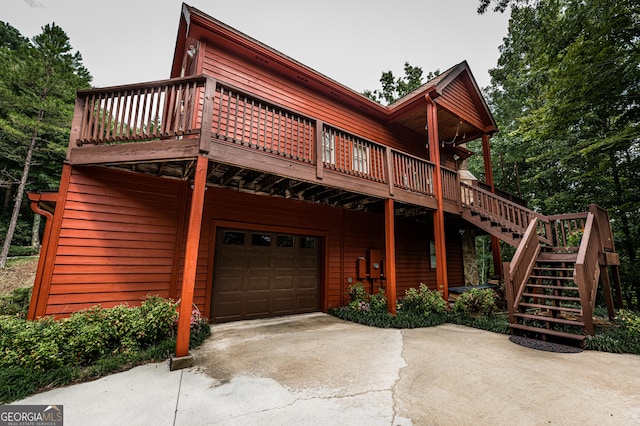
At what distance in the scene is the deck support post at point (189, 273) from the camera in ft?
11.3

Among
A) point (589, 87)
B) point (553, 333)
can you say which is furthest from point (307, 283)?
point (589, 87)

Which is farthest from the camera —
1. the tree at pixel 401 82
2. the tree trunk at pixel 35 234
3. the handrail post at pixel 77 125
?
the tree at pixel 401 82

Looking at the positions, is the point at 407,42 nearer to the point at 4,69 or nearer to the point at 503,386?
the point at 503,386

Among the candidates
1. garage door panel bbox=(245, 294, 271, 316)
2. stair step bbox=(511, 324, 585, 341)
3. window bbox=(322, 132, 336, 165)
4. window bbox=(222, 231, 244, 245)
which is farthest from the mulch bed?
window bbox=(222, 231, 244, 245)

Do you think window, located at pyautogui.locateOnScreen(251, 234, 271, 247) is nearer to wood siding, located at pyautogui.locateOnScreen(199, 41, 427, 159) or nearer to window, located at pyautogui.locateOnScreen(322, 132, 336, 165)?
window, located at pyautogui.locateOnScreen(322, 132, 336, 165)

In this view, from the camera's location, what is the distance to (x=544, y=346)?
4.27 metres

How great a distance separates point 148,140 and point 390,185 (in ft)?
16.1

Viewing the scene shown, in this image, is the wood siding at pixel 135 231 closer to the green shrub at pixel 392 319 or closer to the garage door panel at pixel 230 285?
the garage door panel at pixel 230 285

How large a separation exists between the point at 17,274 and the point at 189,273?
561 inches

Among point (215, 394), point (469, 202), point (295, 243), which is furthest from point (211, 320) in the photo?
point (469, 202)

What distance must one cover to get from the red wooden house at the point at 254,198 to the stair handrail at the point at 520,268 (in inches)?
1.8

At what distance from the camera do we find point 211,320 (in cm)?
571

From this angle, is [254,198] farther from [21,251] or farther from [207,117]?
[21,251]

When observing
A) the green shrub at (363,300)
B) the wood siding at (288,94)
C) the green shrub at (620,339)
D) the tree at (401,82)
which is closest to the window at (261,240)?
the green shrub at (363,300)
